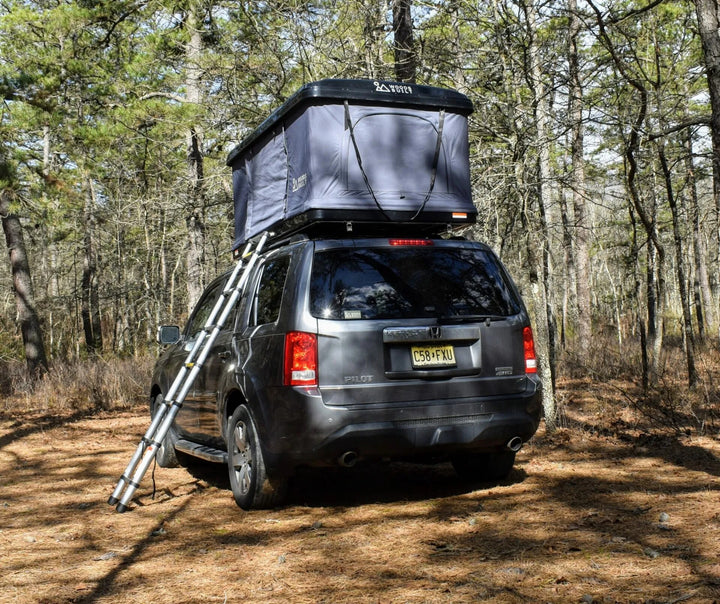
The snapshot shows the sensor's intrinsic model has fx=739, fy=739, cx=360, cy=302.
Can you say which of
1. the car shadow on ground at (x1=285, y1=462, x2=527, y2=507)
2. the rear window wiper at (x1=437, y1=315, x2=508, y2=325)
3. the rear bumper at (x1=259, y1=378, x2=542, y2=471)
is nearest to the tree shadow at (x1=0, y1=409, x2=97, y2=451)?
the car shadow on ground at (x1=285, y1=462, x2=527, y2=507)

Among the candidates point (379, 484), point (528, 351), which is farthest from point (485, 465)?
point (528, 351)

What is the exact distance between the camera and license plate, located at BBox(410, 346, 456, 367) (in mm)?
5242

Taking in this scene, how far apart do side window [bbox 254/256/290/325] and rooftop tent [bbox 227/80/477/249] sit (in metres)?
0.39

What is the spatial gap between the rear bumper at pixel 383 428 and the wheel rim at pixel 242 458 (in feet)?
1.17

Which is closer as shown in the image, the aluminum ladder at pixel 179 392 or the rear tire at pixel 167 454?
the aluminum ladder at pixel 179 392

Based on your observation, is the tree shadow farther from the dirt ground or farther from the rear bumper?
the rear bumper

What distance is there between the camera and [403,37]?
1142 centimetres

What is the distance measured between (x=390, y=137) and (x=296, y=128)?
826mm

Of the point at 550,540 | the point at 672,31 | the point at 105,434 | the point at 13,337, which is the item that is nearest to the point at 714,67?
the point at 550,540

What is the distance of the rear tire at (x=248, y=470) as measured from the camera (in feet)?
18.0

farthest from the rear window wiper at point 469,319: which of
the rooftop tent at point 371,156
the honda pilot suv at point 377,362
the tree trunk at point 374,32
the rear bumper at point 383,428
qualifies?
the tree trunk at point 374,32

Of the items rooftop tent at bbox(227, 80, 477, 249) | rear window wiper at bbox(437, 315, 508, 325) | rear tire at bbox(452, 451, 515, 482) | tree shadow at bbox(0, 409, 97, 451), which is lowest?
rear tire at bbox(452, 451, 515, 482)

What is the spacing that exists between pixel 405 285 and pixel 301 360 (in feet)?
3.13

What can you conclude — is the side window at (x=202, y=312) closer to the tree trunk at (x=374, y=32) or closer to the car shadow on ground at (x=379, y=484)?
the car shadow on ground at (x=379, y=484)
